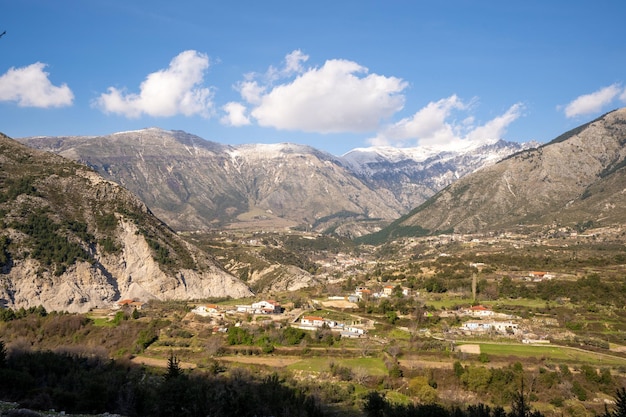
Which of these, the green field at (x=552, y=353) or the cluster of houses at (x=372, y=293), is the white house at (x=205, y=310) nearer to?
the cluster of houses at (x=372, y=293)

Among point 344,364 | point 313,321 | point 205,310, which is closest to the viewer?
point 344,364

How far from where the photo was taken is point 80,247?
8644 centimetres

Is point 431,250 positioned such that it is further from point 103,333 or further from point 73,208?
point 103,333

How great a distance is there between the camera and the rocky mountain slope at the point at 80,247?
7762 centimetres

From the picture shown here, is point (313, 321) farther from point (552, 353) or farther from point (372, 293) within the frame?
point (552, 353)

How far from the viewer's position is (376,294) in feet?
256

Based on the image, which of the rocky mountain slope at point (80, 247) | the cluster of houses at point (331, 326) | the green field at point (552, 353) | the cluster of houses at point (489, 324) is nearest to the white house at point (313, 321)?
the cluster of houses at point (331, 326)

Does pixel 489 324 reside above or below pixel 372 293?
below

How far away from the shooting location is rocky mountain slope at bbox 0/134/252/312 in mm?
77625

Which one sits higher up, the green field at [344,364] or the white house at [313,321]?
the white house at [313,321]

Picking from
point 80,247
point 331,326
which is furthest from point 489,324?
point 80,247

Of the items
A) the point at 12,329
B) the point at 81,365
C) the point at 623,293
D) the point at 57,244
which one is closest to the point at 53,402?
the point at 81,365

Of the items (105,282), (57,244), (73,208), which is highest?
(73,208)

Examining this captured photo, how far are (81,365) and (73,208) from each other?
2455 inches
